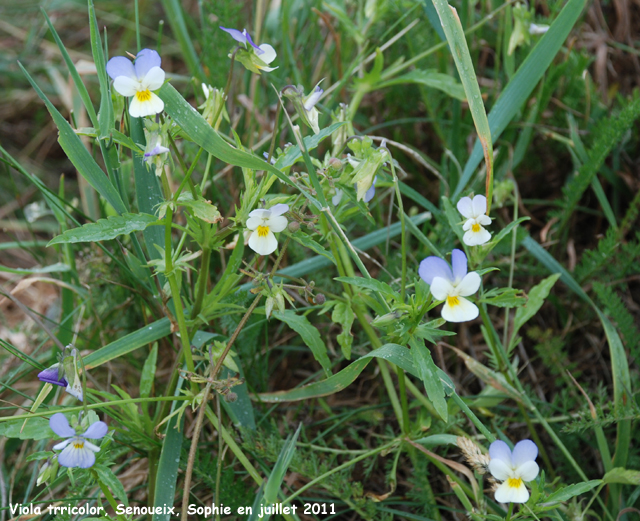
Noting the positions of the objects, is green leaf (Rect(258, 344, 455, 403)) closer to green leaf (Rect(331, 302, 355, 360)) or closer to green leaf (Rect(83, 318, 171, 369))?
green leaf (Rect(331, 302, 355, 360))

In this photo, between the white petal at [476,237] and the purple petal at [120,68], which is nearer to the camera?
the purple petal at [120,68]

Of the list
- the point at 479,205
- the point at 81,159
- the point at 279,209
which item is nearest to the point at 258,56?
the point at 279,209

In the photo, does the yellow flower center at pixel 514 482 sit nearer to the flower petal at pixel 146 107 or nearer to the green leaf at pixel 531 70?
the green leaf at pixel 531 70

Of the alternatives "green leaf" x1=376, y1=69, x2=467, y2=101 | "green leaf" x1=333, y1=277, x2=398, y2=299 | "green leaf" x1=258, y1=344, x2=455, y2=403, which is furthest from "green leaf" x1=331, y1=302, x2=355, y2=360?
"green leaf" x1=376, y1=69, x2=467, y2=101

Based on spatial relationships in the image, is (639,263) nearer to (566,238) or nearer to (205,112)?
(566,238)

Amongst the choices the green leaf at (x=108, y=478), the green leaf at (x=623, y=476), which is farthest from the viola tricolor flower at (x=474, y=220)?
the green leaf at (x=108, y=478)

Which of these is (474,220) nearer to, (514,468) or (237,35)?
(514,468)
